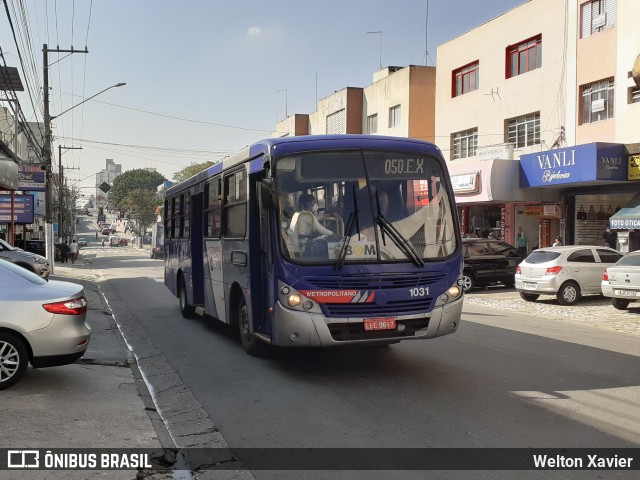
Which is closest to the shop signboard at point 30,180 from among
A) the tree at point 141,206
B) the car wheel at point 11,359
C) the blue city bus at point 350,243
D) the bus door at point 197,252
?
the bus door at point 197,252

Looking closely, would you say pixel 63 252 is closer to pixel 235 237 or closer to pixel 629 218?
pixel 629 218

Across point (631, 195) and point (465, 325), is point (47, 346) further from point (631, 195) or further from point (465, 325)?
point (631, 195)

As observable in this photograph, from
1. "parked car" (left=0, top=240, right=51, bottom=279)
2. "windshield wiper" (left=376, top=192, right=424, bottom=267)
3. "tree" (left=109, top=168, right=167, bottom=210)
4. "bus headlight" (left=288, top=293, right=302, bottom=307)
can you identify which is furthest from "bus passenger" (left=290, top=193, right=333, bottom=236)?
"tree" (left=109, top=168, right=167, bottom=210)

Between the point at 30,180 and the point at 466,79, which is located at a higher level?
the point at 466,79

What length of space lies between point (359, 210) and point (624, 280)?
10729 millimetres

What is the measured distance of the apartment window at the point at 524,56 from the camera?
26844 millimetres

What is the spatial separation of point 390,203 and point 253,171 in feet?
6.57

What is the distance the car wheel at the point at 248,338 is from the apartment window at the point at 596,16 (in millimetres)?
19477

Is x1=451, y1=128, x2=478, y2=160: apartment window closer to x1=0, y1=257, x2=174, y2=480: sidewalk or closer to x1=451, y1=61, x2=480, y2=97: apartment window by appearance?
x1=451, y1=61, x2=480, y2=97: apartment window

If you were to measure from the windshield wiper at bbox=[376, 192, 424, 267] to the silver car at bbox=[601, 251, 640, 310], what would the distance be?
Result: 10.1m

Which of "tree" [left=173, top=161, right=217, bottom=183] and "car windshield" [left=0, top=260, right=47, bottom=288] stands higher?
"tree" [left=173, top=161, right=217, bottom=183]

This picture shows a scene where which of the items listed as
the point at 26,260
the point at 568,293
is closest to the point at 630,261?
the point at 568,293

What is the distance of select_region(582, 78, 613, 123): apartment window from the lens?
2336 cm

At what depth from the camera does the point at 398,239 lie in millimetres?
7840
